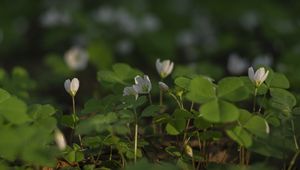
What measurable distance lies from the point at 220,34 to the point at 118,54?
1287 mm

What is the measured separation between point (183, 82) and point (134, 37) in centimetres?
332

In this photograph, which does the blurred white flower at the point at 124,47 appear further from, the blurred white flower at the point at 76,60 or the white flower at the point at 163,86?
the white flower at the point at 163,86

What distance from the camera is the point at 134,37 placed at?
5875 mm

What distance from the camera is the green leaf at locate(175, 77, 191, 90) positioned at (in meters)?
2.59

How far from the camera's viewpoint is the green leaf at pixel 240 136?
7.55 feet

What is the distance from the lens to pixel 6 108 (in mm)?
2391

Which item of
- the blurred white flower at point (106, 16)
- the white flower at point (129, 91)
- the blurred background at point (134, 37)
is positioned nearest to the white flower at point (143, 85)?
the white flower at point (129, 91)

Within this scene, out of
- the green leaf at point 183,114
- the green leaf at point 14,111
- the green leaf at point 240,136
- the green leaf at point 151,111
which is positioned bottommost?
the green leaf at point 240,136

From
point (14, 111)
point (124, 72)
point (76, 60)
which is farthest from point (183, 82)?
point (76, 60)

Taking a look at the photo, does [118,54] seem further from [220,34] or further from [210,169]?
[210,169]

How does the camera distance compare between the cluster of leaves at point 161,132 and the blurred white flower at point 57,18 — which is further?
the blurred white flower at point 57,18

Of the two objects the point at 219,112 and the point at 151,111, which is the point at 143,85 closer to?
the point at 151,111

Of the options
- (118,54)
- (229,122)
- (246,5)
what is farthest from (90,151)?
(246,5)

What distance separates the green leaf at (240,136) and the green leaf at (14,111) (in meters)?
0.76
